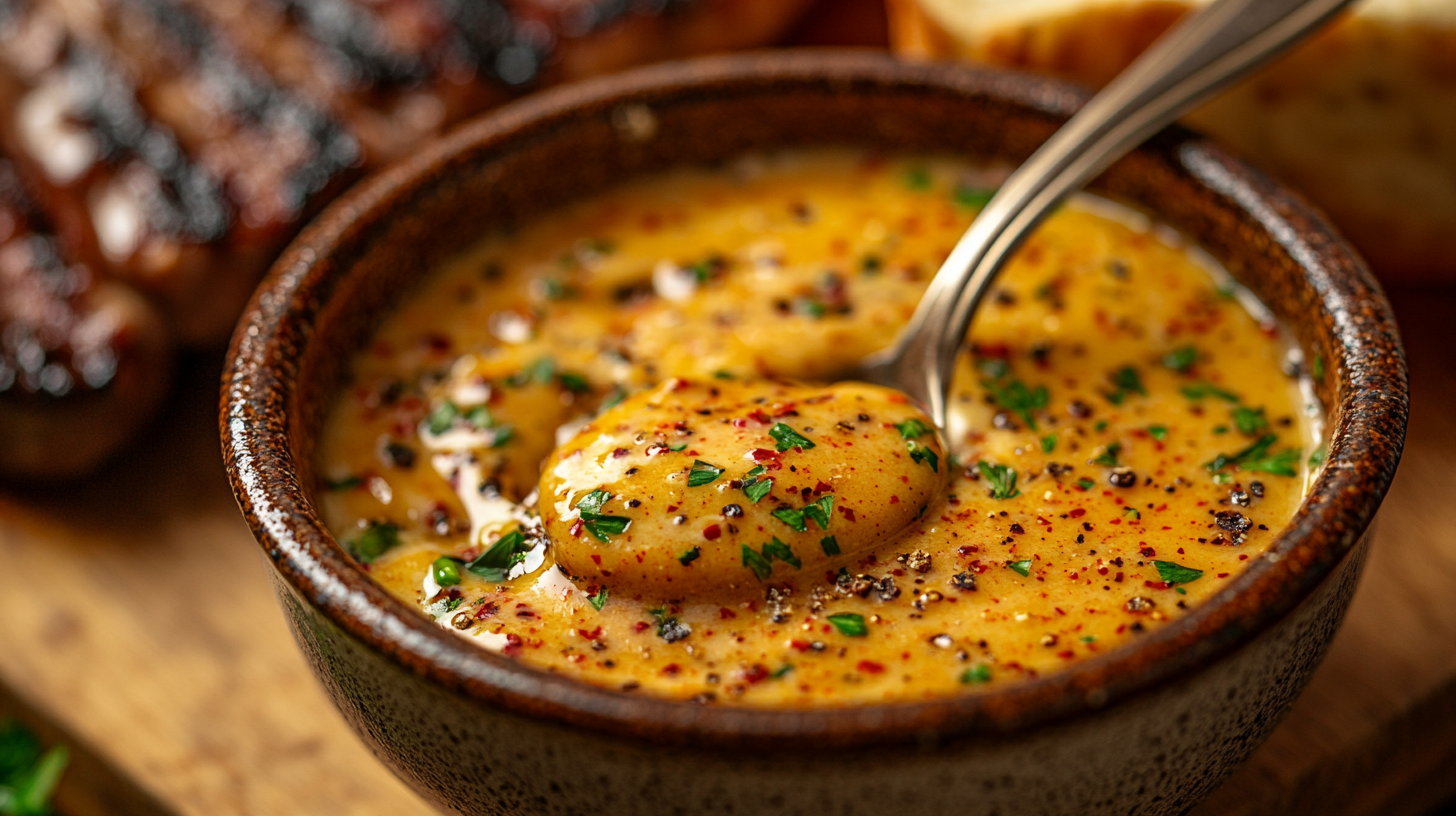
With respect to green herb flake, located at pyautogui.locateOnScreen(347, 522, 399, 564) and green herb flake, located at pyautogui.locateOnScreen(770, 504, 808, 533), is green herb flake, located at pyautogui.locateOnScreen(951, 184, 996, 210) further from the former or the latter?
green herb flake, located at pyautogui.locateOnScreen(347, 522, 399, 564)

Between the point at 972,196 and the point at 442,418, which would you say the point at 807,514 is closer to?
the point at 442,418

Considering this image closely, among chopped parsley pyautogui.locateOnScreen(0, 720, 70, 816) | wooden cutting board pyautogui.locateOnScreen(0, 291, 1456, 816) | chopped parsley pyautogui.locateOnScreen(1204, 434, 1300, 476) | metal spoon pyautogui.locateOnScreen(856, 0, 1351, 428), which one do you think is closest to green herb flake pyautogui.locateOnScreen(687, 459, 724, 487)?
metal spoon pyautogui.locateOnScreen(856, 0, 1351, 428)

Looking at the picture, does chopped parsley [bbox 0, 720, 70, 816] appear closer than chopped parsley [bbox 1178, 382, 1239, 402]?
No

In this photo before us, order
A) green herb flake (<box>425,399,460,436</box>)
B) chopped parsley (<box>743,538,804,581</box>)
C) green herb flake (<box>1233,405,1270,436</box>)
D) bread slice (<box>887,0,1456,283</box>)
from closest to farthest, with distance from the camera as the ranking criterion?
chopped parsley (<box>743,538,804,581</box>), green herb flake (<box>1233,405,1270,436</box>), green herb flake (<box>425,399,460,436</box>), bread slice (<box>887,0,1456,283</box>)

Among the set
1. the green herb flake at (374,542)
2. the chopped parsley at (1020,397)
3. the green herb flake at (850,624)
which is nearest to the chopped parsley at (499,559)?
the green herb flake at (374,542)

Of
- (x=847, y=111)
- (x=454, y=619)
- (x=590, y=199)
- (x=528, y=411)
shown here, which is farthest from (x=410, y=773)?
(x=847, y=111)

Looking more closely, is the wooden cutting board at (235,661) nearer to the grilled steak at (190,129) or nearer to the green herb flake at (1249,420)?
the grilled steak at (190,129)
